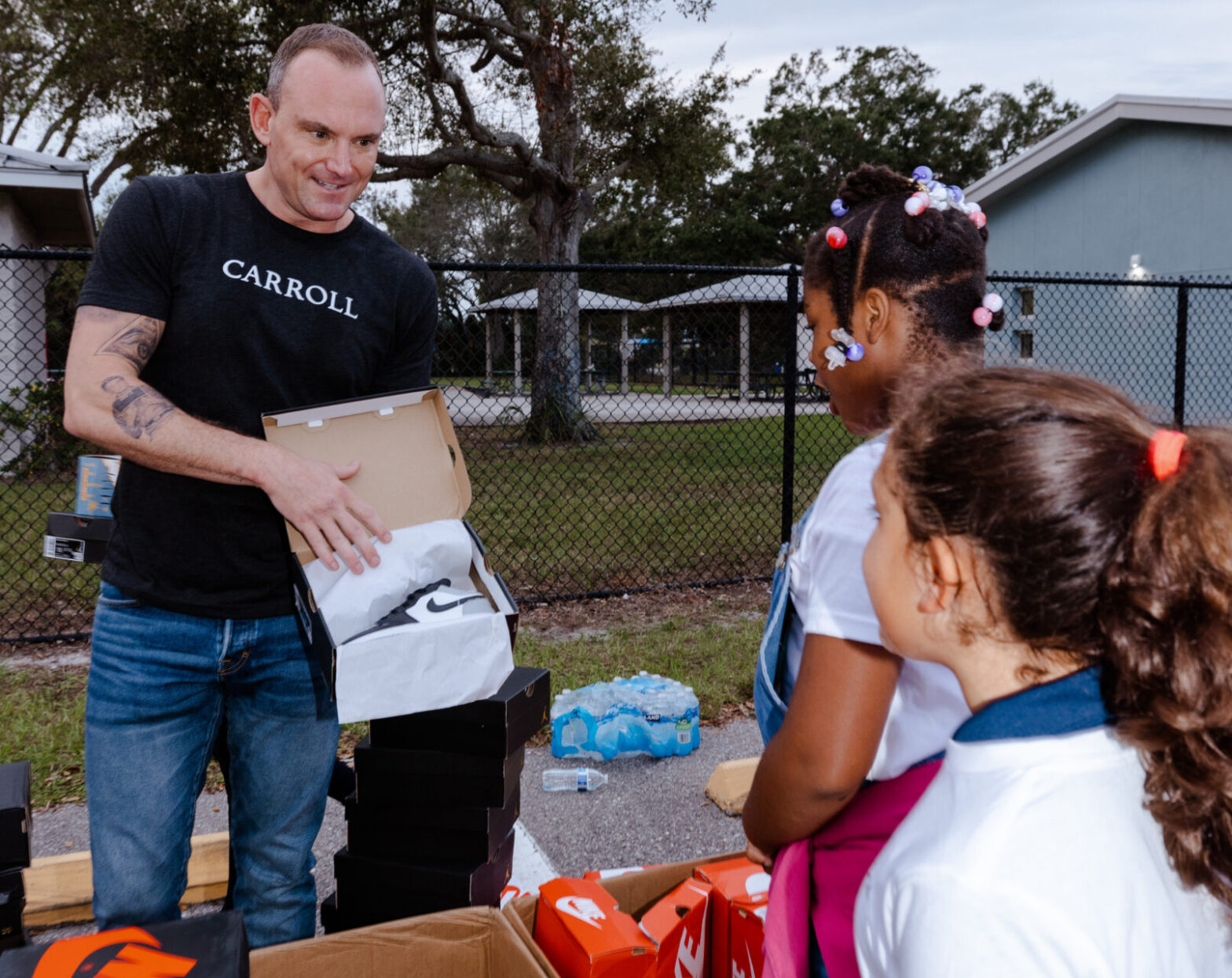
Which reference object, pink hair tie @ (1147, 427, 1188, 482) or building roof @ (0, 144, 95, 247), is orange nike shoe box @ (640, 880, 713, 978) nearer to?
pink hair tie @ (1147, 427, 1188, 482)

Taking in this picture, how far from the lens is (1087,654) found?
1006mm

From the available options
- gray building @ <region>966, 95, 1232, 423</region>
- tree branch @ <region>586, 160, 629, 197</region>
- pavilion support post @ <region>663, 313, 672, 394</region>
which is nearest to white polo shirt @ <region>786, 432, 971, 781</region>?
pavilion support post @ <region>663, 313, 672, 394</region>

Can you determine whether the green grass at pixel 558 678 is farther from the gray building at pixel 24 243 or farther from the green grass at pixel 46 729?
the gray building at pixel 24 243

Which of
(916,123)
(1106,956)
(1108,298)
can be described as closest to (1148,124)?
(1108,298)

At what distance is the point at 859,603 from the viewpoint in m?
1.22

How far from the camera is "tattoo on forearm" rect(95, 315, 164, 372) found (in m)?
1.74

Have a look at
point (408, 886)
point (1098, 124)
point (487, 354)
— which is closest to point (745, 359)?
point (487, 354)

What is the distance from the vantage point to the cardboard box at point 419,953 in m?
1.88

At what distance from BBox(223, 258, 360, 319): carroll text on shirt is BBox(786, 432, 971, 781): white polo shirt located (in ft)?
3.64

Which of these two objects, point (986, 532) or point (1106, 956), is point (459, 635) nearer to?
point (986, 532)

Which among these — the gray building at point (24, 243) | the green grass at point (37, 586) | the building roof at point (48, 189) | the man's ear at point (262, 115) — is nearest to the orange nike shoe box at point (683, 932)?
the man's ear at point (262, 115)

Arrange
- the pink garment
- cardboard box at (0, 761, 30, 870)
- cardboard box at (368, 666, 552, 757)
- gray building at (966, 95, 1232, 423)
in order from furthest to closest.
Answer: gray building at (966, 95, 1232, 423), cardboard box at (368, 666, 552, 757), cardboard box at (0, 761, 30, 870), the pink garment

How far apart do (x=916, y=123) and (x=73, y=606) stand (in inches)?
1818

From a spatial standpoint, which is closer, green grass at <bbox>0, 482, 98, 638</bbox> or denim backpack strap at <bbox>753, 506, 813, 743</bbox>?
denim backpack strap at <bbox>753, 506, 813, 743</bbox>
